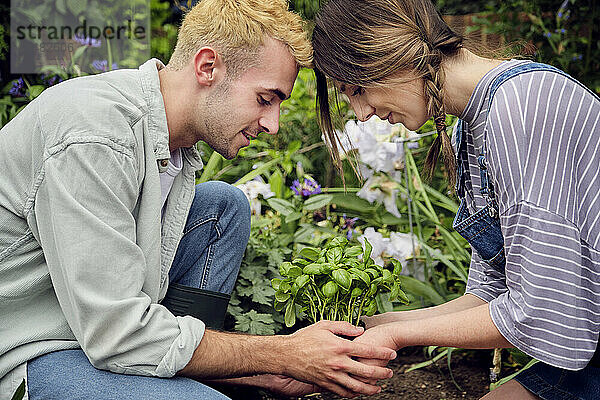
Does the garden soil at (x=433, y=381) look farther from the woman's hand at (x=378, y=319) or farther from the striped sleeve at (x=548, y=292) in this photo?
the striped sleeve at (x=548, y=292)

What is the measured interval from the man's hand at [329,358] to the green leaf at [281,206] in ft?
3.24

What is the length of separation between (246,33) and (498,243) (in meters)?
0.88

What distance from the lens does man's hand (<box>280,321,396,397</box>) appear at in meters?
1.67

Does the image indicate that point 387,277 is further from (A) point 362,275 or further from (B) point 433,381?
(B) point 433,381

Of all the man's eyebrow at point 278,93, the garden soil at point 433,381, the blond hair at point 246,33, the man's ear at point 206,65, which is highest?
the blond hair at point 246,33

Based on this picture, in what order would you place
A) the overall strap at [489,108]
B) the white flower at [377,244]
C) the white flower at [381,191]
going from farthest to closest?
1. the white flower at [381,191]
2. the white flower at [377,244]
3. the overall strap at [489,108]

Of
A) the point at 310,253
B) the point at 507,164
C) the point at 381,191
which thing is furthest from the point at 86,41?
the point at 507,164

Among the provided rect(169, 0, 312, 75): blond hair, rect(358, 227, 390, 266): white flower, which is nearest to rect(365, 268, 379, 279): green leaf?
rect(169, 0, 312, 75): blond hair

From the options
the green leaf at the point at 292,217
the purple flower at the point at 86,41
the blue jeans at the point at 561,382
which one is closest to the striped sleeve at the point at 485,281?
the blue jeans at the point at 561,382

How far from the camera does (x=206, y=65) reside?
1.85 meters

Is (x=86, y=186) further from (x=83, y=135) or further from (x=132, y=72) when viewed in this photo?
(x=132, y=72)

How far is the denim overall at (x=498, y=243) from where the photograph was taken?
5.55 feet

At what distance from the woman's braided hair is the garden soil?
1.04 m

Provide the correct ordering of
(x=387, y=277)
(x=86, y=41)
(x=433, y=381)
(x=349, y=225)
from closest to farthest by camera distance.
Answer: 1. (x=387, y=277)
2. (x=433, y=381)
3. (x=349, y=225)
4. (x=86, y=41)
